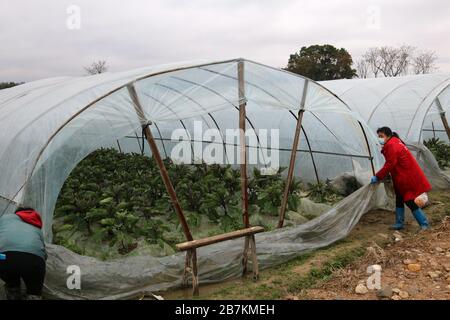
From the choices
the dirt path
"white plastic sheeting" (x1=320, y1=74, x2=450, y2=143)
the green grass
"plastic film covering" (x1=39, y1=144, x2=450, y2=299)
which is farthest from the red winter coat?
"white plastic sheeting" (x1=320, y1=74, x2=450, y2=143)

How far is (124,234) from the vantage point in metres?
5.56

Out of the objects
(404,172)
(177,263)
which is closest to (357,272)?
(404,172)

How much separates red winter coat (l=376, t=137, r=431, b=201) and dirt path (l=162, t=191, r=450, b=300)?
2.13 feet

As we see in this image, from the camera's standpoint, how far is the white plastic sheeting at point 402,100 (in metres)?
8.49

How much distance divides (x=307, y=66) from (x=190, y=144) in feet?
77.5

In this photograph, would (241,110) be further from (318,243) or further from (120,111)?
(318,243)

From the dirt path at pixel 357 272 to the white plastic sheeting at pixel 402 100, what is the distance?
2.96 m

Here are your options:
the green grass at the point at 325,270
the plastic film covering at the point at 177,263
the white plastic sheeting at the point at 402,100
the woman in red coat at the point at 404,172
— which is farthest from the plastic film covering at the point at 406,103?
the green grass at the point at 325,270

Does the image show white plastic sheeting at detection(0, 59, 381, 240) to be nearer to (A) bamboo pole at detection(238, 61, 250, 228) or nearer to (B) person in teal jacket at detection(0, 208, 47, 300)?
(A) bamboo pole at detection(238, 61, 250, 228)

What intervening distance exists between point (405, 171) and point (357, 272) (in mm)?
1984

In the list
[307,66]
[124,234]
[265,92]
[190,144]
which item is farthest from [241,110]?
[307,66]

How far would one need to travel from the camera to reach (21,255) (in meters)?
3.68

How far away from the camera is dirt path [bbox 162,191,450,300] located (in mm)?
4242

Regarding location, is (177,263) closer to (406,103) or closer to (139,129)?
(139,129)
